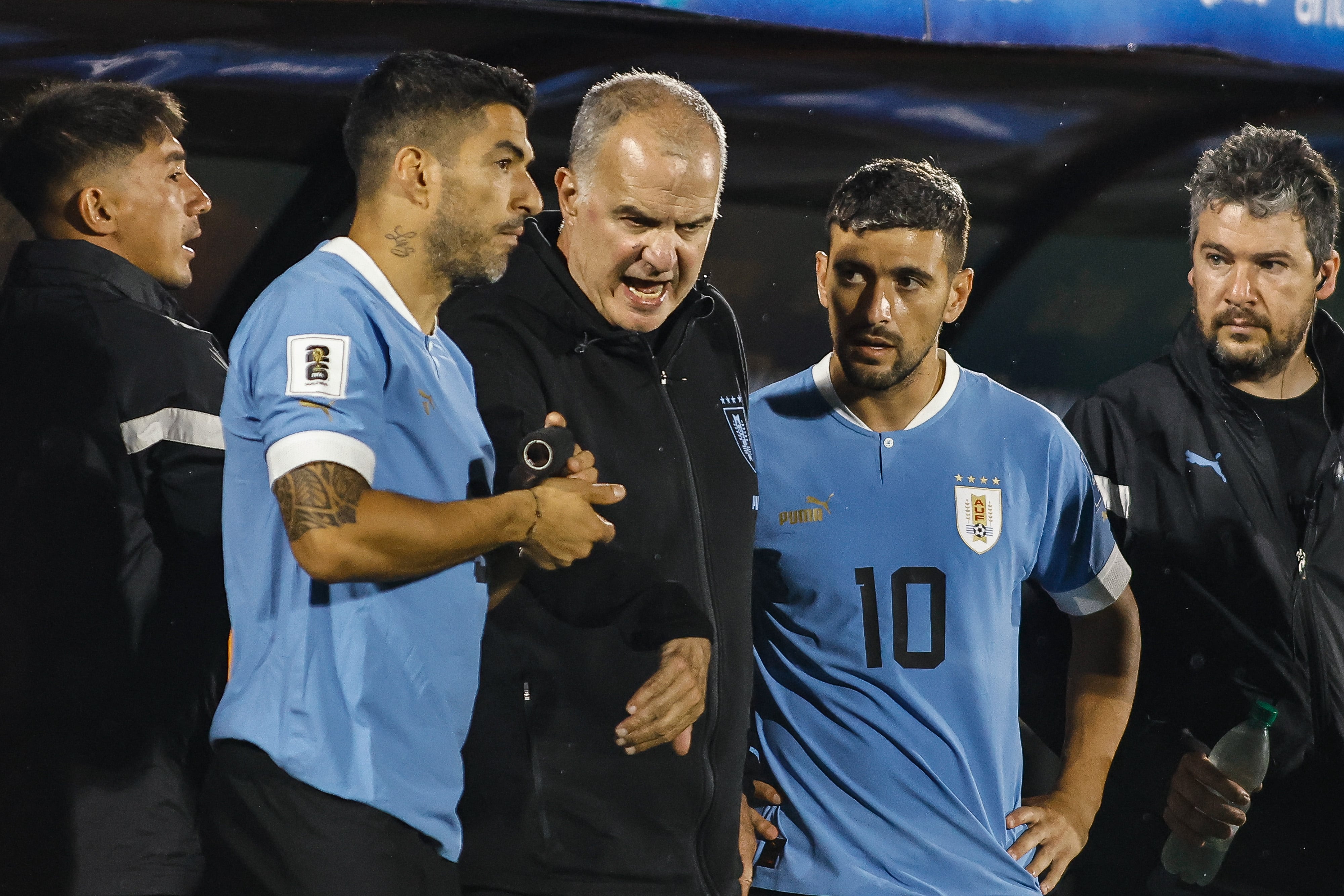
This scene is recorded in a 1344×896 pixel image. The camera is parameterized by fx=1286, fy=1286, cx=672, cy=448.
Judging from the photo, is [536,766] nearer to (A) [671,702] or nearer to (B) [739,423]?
(A) [671,702]

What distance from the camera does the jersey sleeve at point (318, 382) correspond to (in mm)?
1655

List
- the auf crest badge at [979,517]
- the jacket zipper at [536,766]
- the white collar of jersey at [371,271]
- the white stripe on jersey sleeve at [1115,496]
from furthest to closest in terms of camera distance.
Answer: the white stripe on jersey sleeve at [1115,496]
the auf crest badge at [979,517]
the jacket zipper at [536,766]
the white collar of jersey at [371,271]

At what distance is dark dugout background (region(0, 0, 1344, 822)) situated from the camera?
6.81 ft

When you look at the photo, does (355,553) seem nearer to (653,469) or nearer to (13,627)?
(653,469)

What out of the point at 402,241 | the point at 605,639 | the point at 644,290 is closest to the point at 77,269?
the point at 402,241

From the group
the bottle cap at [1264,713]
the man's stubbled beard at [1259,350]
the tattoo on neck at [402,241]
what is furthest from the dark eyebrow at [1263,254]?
the tattoo on neck at [402,241]

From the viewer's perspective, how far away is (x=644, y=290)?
2.07 metres

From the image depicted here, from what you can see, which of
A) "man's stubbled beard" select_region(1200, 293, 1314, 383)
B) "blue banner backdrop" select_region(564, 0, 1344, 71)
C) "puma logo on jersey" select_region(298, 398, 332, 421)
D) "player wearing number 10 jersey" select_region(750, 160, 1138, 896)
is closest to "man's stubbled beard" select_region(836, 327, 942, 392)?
"player wearing number 10 jersey" select_region(750, 160, 1138, 896)

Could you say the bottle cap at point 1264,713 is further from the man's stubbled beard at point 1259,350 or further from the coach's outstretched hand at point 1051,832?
the man's stubbled beard at point 1259,350

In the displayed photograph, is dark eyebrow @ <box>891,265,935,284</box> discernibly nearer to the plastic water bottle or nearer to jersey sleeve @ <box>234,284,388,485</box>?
jersey sleeve @ <box>234,284,388,485</box>

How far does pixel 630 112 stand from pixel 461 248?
1.29ft

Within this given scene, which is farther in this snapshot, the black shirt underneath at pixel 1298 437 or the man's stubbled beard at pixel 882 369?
the black shirt underneath at pixel 1298 437

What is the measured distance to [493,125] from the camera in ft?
6.54

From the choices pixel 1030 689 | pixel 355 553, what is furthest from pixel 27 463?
pixel 1030 689
